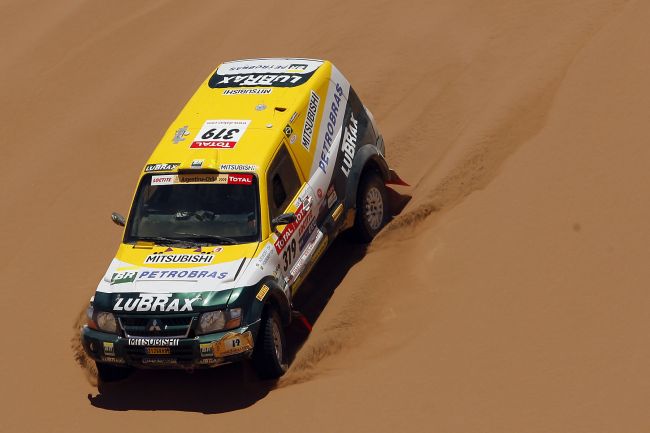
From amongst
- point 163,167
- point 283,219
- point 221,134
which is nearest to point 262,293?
point 283,219

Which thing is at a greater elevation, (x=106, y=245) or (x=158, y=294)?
(x=158, y=294)

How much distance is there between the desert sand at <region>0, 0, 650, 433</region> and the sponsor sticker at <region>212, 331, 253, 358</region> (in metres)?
0.52

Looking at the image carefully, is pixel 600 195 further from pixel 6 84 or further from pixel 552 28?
pixel 6 84

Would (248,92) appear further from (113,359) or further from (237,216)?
(113,359)

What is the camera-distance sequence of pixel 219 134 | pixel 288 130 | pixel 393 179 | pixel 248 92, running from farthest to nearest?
1. pixel 393 179
2. pixel 248 92
3. pixel 288 130
4. pixel 219 134

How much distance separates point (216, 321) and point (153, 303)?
1.78 feet

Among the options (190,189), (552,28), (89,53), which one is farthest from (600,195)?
(89,53)

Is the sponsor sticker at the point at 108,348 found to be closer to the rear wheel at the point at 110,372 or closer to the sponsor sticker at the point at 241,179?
the rear wheel at the point at 110,372

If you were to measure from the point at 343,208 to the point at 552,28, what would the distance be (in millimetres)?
4844

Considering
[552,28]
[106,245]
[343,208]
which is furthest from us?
[552,28]

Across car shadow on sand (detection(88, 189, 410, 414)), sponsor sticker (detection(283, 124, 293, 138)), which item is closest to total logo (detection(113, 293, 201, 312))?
car shadow on sand (detection(88, 189, 410, 414))

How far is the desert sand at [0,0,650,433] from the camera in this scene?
10430 millimetres

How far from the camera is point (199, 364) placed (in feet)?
35.2

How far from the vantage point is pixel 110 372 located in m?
11.5
